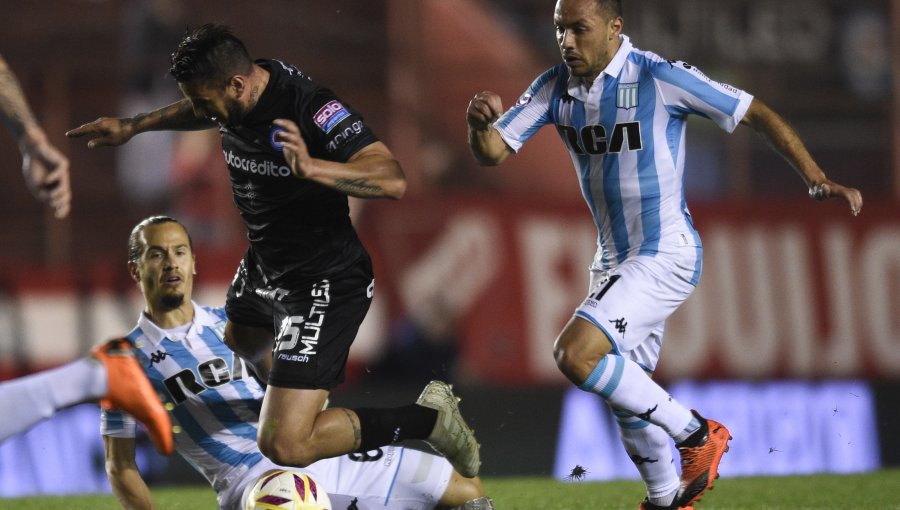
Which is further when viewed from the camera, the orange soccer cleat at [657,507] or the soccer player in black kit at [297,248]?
the orange soccer cleat at [657,507]

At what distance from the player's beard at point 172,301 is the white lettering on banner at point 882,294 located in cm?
736

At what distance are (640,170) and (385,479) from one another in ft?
5.84

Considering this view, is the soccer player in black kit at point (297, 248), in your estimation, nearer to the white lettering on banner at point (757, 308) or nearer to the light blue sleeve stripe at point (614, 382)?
the light blue sleeve stripe at point (614, 382)

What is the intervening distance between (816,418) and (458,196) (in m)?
3.50

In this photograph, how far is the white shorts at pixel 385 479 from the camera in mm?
5547

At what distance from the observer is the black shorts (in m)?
5.28

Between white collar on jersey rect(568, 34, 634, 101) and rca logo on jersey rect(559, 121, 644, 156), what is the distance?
153mm

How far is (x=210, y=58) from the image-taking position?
497cm

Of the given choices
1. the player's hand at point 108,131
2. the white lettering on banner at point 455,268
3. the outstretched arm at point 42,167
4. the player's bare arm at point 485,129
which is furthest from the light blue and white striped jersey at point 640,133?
the white lettering on banner at point 455,268

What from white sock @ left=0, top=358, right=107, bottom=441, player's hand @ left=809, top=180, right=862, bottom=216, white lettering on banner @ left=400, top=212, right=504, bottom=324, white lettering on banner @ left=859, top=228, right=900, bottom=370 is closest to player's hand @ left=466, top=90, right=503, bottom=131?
player's hand @ left=809, top=180, right=862, bottom=216

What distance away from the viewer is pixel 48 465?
368 inches

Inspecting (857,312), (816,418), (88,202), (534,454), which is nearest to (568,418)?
(534,454)

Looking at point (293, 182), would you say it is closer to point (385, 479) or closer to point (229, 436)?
point (229, 436)

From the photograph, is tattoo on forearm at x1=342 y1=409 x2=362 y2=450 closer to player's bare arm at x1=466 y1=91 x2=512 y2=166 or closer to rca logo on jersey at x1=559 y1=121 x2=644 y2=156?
player's bare arm at x1=466 y1=91 x2=512 y2=166
